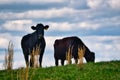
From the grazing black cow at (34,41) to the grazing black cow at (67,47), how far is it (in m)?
3.73

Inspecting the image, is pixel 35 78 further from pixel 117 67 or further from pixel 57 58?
pixel 57 58

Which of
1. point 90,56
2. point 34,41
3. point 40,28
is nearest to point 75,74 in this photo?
point 40,28

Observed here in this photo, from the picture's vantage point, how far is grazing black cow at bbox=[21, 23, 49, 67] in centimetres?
2834

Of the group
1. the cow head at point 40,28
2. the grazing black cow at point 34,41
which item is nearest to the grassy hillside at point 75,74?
the grazing black cow at point 34,41

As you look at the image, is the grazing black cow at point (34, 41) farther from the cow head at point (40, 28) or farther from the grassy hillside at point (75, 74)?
the grassy hillside at point (75, 74)

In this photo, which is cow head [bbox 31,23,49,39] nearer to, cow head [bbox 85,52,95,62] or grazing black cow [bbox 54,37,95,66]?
grazing black cow [bbox 54,37,95,66]

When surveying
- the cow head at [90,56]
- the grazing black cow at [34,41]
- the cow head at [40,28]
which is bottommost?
the cow head at [90,56]

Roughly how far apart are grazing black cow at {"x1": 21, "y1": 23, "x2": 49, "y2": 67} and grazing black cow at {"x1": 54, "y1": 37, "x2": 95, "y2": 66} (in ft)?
12.2

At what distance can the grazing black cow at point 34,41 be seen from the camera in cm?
2834

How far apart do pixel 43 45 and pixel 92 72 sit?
10.6 m

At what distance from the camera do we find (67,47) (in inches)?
1293

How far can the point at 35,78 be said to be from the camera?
55.1 ft

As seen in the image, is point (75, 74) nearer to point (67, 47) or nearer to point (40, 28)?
point (40, 28)

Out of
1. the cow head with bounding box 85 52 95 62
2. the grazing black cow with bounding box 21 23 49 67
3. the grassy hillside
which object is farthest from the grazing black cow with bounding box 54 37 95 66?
the grassy hillside
